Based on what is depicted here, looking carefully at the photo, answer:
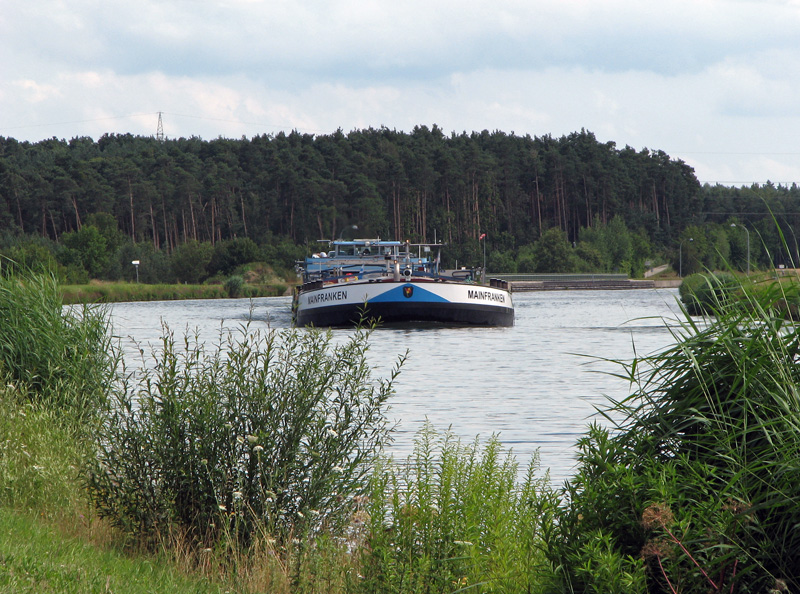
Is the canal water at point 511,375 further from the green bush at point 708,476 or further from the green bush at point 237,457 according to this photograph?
the green bush at point 237,457

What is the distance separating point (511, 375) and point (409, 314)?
1376cm

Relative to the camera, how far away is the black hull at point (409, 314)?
3688cm

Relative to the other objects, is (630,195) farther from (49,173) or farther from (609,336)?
(609,336)

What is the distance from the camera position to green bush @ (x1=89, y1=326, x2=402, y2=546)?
23.4ft

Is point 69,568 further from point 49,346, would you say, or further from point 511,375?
point 511,375

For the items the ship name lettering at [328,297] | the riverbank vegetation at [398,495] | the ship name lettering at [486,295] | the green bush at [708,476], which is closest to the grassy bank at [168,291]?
the ship name lettering at [328,297]

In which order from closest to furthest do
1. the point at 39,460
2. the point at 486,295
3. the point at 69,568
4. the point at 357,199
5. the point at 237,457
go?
the point at 69,568 → the point at 237,457 → the point at 39,460 → the point at 486,295 → the point at 357,199

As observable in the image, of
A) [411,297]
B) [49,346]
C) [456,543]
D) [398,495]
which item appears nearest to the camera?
[456,543]

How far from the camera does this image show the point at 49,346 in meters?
11.9

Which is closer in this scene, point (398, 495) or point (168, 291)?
point (398, 495)

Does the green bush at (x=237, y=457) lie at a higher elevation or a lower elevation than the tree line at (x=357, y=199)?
lower

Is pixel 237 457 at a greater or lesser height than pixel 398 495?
greater

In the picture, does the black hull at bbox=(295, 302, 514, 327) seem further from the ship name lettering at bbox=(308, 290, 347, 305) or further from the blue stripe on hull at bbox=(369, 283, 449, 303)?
the ship name lettering at bbox=(308, 290, 347, 305)


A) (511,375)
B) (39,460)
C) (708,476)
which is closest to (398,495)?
(708,476)
